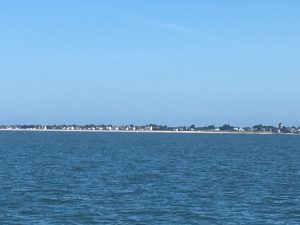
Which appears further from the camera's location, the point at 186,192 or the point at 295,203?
the point at 186,192

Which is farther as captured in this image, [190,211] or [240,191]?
[240,191]

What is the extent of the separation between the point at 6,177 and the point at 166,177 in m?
13.7

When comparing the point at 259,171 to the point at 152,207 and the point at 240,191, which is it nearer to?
the point at 240,191

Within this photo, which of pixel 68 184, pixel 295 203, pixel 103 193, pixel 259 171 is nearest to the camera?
pixel 295 203

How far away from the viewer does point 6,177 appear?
53031mm

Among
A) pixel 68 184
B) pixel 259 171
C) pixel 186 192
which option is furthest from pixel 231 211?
pixel 259 171

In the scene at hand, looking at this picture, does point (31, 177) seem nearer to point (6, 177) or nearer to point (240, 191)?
point (6, 177)

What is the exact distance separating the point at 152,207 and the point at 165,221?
4.34m

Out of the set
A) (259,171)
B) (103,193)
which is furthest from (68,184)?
(259,171)

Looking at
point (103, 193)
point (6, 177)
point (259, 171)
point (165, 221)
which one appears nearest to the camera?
point (165, 221)

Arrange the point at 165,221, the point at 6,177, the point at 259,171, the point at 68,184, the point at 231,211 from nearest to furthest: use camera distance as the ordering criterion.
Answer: the point at 165,221 → the point at 231,211 → the point at 68,184 → the point at 6,177 → the point at 259,171

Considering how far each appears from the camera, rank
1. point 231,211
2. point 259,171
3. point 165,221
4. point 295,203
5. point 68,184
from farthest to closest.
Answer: point 259,171
point 68,184
point 295,203
point 231,211
point 165,221

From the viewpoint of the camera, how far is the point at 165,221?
31703 millimetres

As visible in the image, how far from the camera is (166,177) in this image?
5544 centimetres
